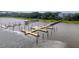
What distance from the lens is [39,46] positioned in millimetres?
2420

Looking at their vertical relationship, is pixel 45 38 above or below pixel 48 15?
below

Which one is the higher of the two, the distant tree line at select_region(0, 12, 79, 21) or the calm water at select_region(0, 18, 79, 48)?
the distant tree line at select_region(0, 12, 79, 21)

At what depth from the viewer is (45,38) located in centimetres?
241

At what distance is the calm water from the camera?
7.80 ft

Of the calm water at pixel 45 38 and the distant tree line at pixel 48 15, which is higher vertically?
the distant tree line at pixel 48 15

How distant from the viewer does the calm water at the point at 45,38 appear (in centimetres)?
238

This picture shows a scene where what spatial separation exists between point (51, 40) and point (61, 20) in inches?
10.1
